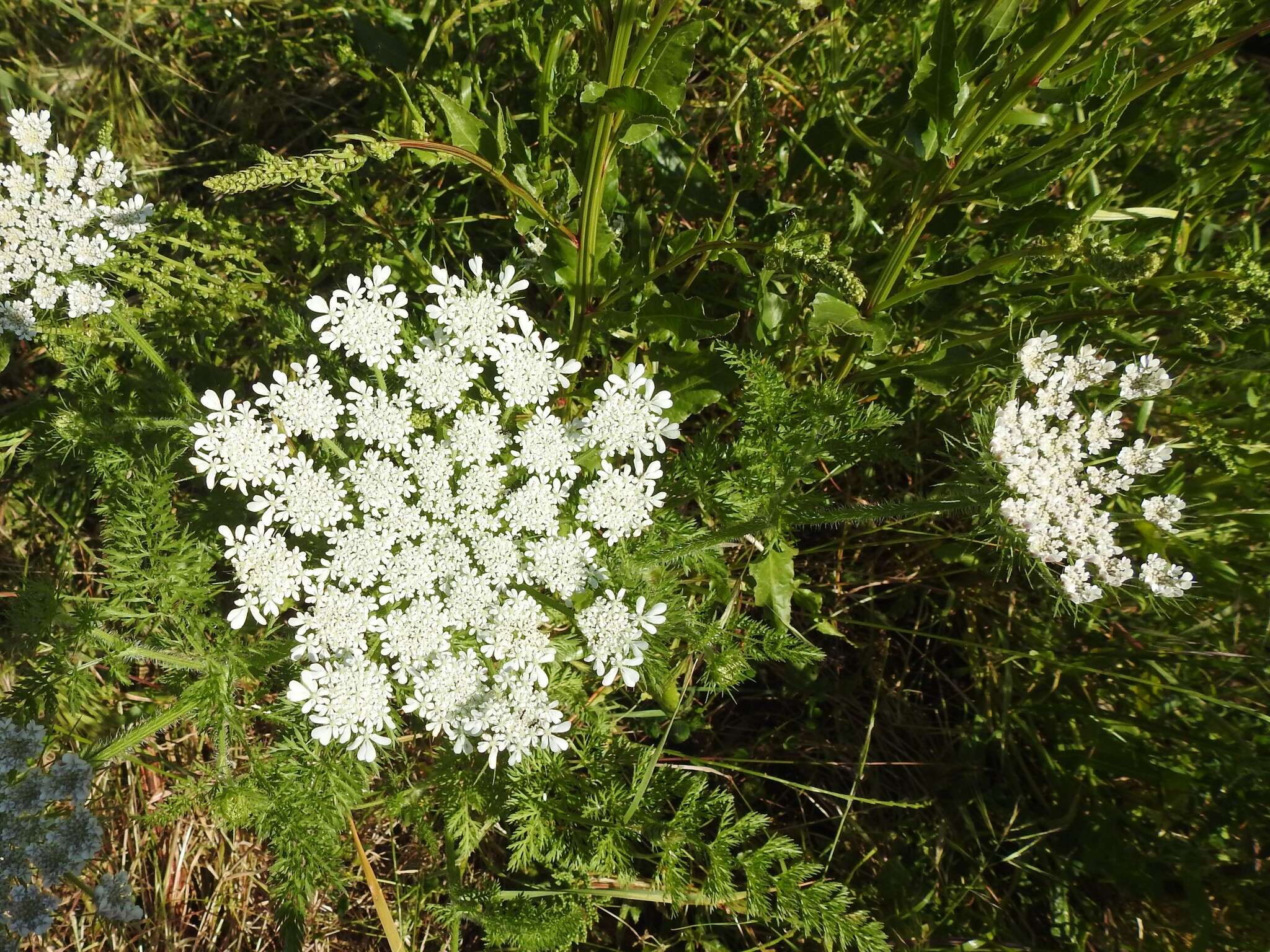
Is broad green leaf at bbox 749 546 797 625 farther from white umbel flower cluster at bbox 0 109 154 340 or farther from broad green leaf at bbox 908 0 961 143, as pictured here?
white umbel flower cluster at bbox 0 109 154 340

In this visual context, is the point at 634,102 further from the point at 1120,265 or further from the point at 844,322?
the point at 1120,265

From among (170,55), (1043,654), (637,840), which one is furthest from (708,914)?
(170,55)

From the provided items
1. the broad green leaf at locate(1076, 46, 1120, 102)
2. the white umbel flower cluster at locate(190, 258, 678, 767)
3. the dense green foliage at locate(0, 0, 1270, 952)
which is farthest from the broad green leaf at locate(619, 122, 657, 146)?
the broad green leaf at locate(1076, 46, 1120, 102)

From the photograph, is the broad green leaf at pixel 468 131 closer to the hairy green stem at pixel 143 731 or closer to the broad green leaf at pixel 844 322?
the broad green leaf at pixel 844 322

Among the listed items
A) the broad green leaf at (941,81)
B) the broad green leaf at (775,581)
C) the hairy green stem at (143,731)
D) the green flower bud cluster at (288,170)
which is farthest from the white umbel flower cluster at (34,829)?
the broad green leaf at (941,81)

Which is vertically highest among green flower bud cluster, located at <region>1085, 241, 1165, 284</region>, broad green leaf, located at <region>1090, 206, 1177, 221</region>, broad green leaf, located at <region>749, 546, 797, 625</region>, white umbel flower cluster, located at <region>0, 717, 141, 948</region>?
broad green leaf, located at <region>1090, 206, 1177, 221</region>
